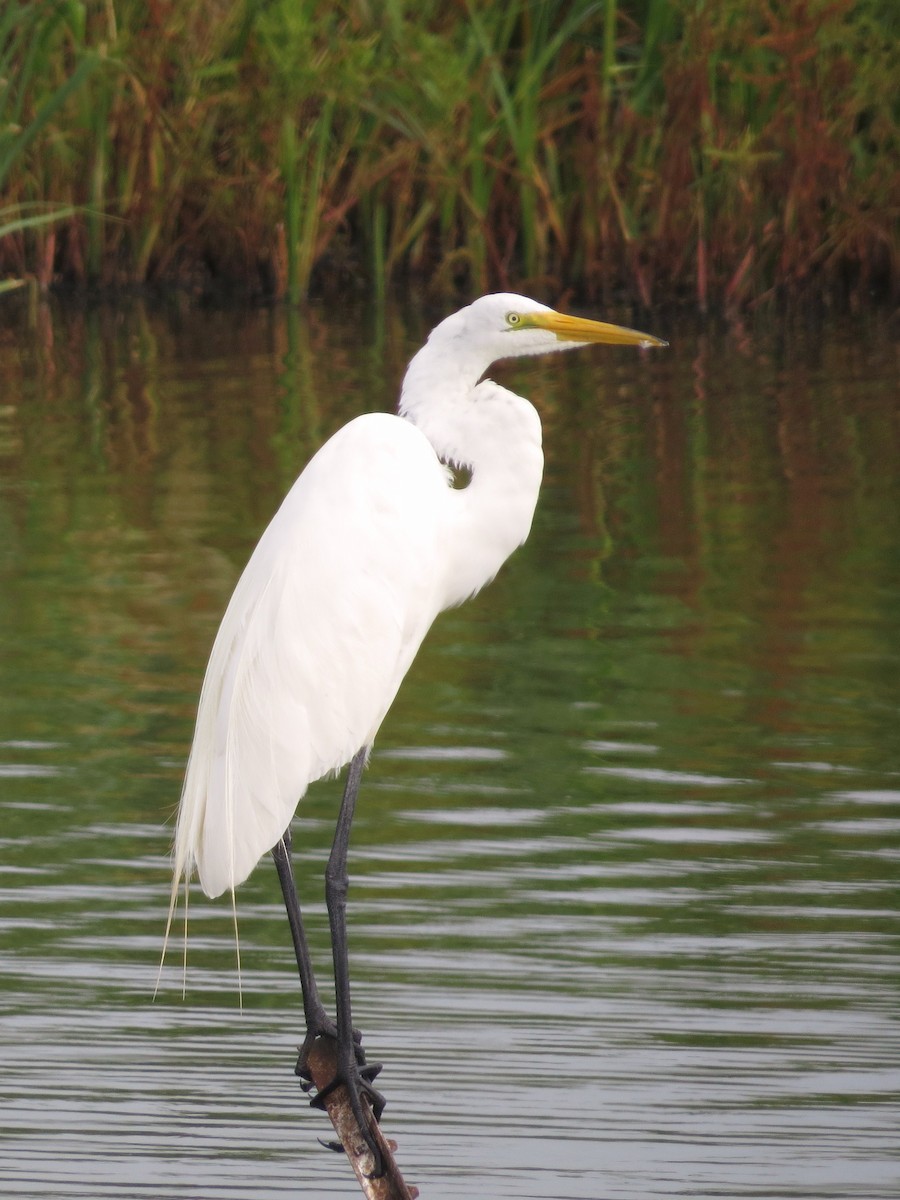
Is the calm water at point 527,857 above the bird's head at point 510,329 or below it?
below

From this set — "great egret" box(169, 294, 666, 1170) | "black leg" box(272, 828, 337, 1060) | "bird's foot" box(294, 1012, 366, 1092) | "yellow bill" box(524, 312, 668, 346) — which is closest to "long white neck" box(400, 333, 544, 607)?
"great egret" box(169, 294, 666, 1170)

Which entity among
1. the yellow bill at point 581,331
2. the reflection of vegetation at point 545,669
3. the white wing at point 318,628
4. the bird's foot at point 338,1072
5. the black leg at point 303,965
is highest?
the yellow bill at point 581,331

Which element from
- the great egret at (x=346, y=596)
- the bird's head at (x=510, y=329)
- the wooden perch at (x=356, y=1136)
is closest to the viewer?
the wooden perch at (x=356, y=1136)

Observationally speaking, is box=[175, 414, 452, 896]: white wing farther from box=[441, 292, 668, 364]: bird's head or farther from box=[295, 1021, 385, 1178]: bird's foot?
box=[295, 1021, 385, 1178]: bird's foot

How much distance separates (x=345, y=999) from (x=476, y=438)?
86cm

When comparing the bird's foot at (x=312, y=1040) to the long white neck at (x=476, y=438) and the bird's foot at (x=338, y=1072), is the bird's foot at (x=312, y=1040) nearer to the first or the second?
the bird's foot at (x=338, y=1072)

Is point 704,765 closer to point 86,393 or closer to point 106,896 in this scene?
point 106,896

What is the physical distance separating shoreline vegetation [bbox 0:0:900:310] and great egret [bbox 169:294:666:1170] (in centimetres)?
653

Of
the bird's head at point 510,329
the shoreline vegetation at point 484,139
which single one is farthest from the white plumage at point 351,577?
the shoreline vegetation at point 484,139

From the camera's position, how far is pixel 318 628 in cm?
309

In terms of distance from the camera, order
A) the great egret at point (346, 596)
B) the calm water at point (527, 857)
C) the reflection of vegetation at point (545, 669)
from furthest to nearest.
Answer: the reflection of vegetation at point (545, 669) → the calm water at point (527, 857) → the great egret at point (346, 596)

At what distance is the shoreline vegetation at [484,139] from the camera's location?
9766mm

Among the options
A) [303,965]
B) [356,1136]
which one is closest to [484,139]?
[303,965]

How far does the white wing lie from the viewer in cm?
301
